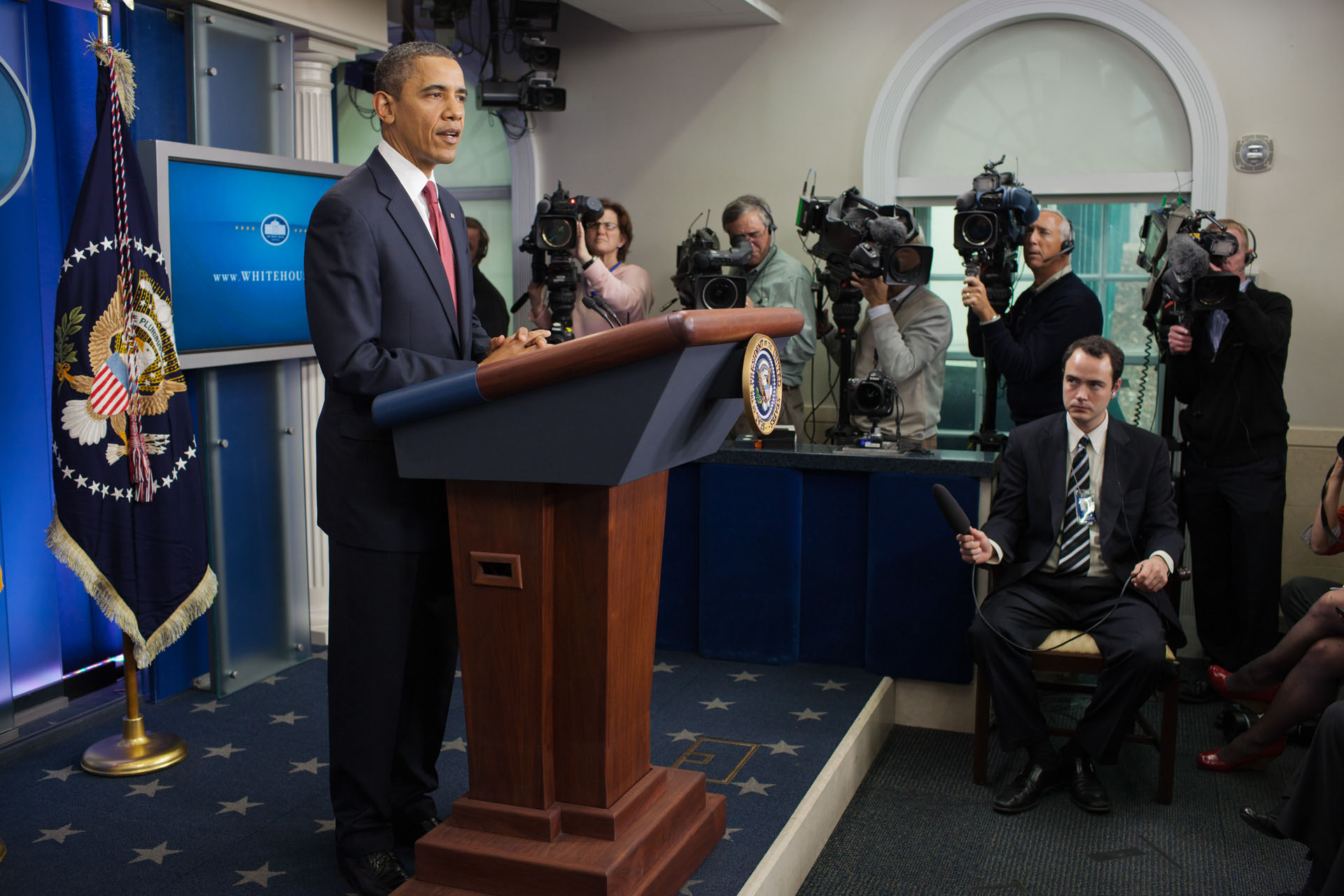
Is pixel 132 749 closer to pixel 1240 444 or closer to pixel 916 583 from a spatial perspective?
pixel 916 583

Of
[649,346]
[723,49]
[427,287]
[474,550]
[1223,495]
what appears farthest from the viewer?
[723,49]

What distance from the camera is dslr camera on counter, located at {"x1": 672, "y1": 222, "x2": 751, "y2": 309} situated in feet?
13.8

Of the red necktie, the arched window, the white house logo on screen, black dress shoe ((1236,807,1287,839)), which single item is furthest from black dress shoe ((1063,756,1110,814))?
the white house logo on screen

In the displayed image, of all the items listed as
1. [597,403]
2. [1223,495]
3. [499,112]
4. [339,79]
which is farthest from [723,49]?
[597,403]

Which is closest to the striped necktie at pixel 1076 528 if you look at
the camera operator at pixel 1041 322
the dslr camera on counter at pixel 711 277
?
the camera operator at pixel 1041 322

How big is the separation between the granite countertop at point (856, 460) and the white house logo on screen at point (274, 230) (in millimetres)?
1564

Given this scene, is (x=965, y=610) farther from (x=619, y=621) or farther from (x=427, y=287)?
(x=427, y=287)

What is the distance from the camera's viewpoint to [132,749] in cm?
307

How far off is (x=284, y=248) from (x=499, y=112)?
2.50 metres

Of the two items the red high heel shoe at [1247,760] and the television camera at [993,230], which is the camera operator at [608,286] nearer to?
the television camera at [993,230]

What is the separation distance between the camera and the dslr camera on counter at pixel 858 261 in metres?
3.98

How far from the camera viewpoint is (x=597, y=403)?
187cm

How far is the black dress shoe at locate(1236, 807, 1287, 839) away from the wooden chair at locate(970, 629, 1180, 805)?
1.17 ft

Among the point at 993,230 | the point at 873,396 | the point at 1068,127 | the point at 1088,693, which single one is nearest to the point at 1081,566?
the point at 1088,693
